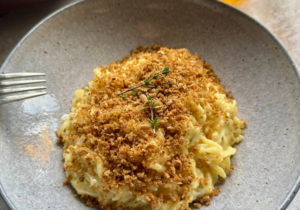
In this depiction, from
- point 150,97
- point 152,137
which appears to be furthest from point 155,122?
point 150,97

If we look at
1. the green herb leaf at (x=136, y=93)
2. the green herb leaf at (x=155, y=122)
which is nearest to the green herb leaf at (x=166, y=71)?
the green herb leaf at (x=136, y=93)

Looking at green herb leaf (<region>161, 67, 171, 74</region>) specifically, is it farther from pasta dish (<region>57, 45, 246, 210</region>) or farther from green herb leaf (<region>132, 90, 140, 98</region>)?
green herb leaf (<region>132, 90, 140, 98</region>)

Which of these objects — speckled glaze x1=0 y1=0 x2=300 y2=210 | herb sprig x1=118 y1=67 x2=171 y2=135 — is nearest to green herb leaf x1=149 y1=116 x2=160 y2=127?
herb sprig x1=118 y1=67 x2=171 y2=135

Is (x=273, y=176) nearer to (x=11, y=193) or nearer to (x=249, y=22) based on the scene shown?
(x=249, y=22)

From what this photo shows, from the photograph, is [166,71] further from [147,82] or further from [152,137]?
[152,137]

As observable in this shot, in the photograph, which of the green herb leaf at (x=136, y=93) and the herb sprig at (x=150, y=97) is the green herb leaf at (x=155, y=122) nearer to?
the herb sprig at (x=150, y=97)
